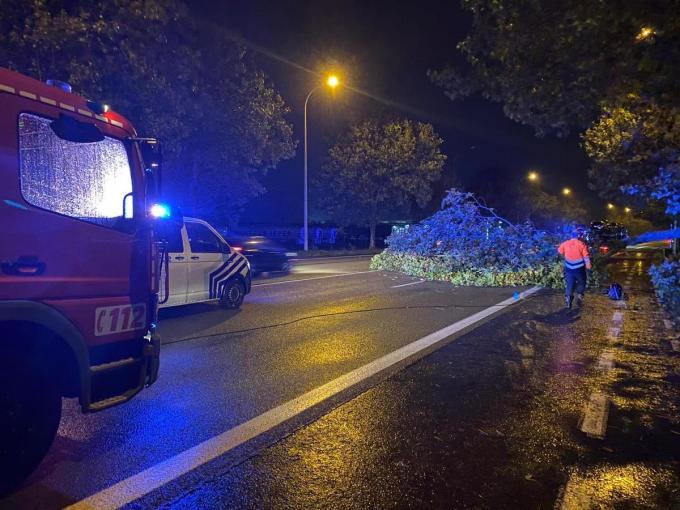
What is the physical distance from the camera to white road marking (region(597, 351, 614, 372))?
6.33 meters

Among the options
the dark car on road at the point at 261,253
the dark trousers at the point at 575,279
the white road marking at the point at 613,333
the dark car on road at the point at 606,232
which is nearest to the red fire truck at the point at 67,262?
the white road marking at the point at 613,333

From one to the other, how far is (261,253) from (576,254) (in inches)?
382

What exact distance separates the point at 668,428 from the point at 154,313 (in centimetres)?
447

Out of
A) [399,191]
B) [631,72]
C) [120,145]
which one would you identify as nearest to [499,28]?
[631,72]

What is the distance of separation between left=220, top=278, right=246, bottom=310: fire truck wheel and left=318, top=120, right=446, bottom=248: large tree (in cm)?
2807

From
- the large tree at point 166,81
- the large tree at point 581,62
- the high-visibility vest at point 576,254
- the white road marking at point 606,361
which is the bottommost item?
the white road marking at point 606,361

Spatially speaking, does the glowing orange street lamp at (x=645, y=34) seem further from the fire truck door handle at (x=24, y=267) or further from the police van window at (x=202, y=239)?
the police van window at (x=202, y=239)

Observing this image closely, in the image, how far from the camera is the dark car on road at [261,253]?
16312 millimetres

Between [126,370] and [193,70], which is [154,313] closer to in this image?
[126,370]

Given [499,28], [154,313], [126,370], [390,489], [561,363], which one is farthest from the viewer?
[499,28]

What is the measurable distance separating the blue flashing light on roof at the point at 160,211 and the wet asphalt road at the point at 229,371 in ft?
5.86

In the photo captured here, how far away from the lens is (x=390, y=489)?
3369 mm

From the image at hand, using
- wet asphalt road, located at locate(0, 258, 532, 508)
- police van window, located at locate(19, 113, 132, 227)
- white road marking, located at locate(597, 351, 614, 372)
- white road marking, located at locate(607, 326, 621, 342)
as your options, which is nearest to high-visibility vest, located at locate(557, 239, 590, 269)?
white road marking, located at locate(607, 326, 621, 342)

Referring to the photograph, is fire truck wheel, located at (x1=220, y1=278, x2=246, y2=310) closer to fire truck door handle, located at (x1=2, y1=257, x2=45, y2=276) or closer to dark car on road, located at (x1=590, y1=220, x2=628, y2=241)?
fire truck door handle, located at (x1=2, y1=257, x2=45, y2=276)
